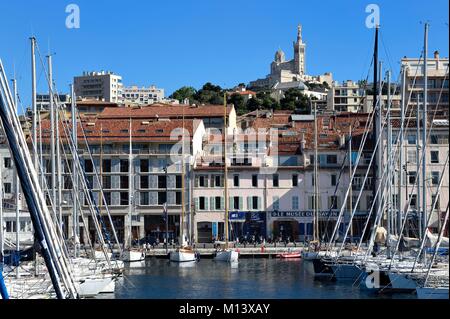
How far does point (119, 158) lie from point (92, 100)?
450 inches

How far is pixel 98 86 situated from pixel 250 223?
9.86 m

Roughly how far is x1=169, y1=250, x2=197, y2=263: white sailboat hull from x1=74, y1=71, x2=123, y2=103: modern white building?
8.48 metres

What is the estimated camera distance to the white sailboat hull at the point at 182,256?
99.9ft

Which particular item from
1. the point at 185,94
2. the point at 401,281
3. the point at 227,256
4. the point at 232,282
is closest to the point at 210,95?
the point at 185,94

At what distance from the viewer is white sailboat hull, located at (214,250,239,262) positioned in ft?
101

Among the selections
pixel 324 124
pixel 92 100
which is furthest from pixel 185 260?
pixel 92 100

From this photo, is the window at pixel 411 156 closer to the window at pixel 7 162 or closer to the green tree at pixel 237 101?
the green tree at pixel 237 101

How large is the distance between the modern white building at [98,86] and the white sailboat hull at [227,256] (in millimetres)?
9014

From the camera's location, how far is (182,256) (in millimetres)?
30500

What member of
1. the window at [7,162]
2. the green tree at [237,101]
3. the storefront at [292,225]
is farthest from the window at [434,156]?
the window at [7,162]

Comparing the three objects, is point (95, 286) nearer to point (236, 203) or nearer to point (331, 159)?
point (236, 203)

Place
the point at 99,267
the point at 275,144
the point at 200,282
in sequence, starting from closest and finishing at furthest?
the point at 99,267 → the point at 200,282 → the point at 275,144
